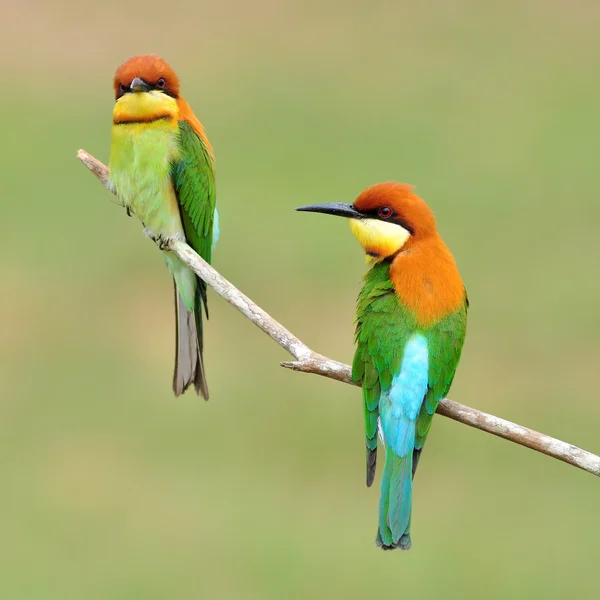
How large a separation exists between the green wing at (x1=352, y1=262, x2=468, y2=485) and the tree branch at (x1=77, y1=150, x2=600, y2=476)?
55 millimetres

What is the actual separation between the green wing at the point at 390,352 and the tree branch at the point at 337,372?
0.06 metres

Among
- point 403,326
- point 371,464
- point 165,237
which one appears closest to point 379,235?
point 403,326

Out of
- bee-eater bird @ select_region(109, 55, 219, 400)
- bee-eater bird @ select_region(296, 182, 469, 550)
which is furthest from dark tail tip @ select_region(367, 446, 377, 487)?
bee-eater bird @ select_region(109, 55, 219, 400)

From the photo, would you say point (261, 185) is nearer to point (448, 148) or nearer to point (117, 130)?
point (448, 148)

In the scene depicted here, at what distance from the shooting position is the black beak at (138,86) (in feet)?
12.0

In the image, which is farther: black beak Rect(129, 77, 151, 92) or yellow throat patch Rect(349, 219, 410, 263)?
→ black beak Rect(129, 77, 151, 92)

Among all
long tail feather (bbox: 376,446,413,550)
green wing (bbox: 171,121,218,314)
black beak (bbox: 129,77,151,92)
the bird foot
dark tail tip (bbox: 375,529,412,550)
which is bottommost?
dark tail tip (bbox: 375,529,412,550)

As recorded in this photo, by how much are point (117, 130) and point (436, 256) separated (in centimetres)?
93

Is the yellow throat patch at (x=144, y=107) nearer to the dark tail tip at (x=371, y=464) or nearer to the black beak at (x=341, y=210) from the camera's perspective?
the black beak at (x=341, y=210)

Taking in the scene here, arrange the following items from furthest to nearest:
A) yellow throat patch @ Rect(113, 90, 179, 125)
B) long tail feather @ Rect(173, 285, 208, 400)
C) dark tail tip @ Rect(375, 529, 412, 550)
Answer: long tail feather @ Rect(173, 285, 208, 400)
yellow throat patch @ Rect(113, 90, 179, 125)
dark tail tip @ Rect(375, 529, 412, 550)

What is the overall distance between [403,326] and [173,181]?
844mm

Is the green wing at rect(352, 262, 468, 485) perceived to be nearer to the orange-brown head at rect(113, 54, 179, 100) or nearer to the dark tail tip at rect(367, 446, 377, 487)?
the dark tail tip at rect(367, 446, 377, 487)

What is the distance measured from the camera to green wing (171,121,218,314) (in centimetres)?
395

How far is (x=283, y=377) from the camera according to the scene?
32.1 ft
